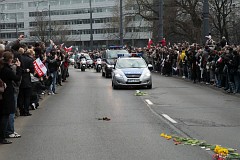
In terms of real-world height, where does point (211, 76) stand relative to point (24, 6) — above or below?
below

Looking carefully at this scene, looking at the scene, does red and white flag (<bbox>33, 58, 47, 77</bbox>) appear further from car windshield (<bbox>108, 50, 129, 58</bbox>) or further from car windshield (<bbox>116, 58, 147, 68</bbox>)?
car windshield (<bbox>108, 50, 129, 58</bbox>)

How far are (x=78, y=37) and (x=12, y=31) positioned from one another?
17.3 m

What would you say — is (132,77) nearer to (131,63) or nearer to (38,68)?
(131,63)

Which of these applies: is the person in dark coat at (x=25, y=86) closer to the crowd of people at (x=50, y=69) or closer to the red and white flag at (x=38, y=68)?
the crowd of people at (x=50, y=69)

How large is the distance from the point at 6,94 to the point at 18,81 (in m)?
0.75

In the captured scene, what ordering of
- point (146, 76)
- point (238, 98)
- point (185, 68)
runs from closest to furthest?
point (238, 98) → point (146, 76) → point (185, 68)

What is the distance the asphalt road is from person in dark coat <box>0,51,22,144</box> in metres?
0.42

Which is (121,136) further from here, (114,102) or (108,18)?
(108,18)

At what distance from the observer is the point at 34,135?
10.1m

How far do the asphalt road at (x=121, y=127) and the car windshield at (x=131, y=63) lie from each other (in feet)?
17.1

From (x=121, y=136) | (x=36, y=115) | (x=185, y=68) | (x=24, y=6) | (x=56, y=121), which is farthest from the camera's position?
(x=24, y=6)

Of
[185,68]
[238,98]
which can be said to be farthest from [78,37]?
[238,98]

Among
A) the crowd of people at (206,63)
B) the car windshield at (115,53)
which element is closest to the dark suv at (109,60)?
the car windshield at (115,53)

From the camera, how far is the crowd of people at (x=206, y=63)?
63.3ft
